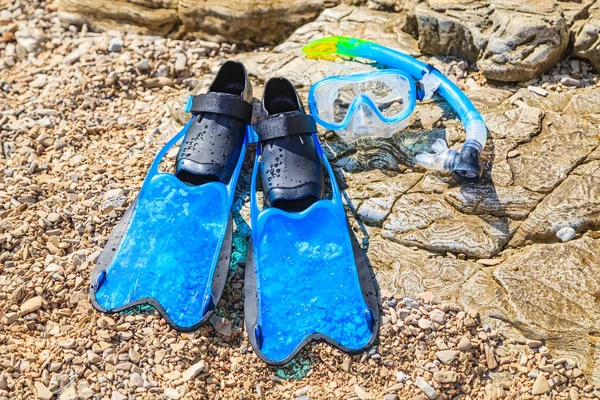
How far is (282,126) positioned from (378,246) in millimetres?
931

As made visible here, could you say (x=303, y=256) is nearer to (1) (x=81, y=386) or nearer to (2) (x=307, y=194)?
(2) (x=307, y=194)

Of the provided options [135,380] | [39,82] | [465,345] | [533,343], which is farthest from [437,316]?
[39,82]

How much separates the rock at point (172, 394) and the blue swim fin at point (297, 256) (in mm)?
454

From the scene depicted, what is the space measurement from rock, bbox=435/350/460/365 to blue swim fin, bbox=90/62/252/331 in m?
1.21

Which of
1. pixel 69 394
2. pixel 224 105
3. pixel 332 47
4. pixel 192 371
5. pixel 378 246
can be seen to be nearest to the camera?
pixel 69 394

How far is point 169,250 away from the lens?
12.3 ft

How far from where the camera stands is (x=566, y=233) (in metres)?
3.67

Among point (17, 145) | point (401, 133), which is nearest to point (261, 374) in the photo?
point (401, 133)

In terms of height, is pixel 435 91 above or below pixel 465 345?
above

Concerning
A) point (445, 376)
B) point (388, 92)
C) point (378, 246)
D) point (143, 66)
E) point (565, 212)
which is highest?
point (388, 92)

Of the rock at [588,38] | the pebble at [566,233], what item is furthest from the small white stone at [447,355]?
the rock at [588,38]

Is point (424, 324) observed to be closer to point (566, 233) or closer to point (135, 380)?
Result: point (566, 233)

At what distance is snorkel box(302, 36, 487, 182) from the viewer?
3.87m

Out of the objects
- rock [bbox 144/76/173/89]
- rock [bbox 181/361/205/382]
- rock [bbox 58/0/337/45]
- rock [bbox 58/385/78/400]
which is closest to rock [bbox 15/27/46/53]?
rock [bbox 58/0/337/45]
